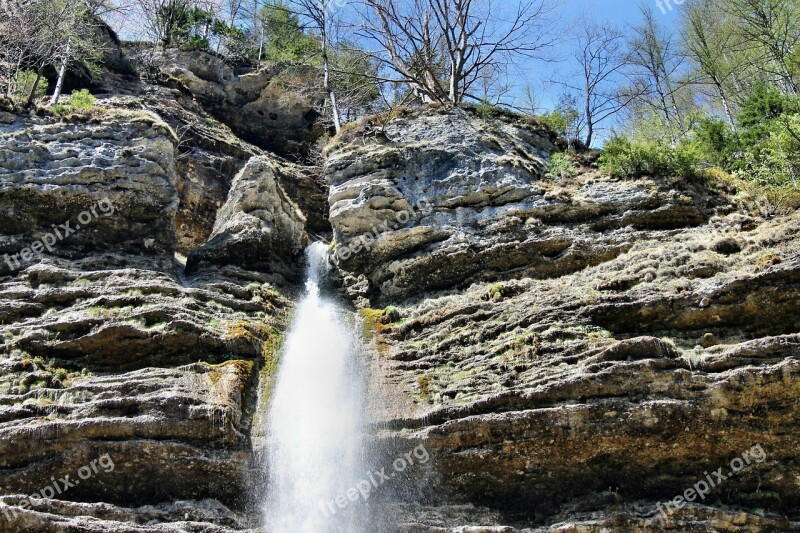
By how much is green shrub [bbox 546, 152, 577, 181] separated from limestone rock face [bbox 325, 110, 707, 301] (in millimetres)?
350

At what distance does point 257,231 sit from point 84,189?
4803 millimetres

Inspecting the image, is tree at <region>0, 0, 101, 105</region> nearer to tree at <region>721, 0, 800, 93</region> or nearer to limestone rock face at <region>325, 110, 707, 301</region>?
limestone rock face at <region>325, 110, 707, 301</region>

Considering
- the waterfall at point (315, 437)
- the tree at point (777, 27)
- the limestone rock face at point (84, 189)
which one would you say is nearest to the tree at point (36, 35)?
the limestone rock face at point (84, 189)

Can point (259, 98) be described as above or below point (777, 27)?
above

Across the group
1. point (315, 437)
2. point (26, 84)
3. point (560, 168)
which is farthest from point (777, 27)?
point (26, 84)

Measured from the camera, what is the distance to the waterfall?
1179cm

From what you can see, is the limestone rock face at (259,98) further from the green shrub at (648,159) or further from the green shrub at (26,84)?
the green shrub at (648,159)

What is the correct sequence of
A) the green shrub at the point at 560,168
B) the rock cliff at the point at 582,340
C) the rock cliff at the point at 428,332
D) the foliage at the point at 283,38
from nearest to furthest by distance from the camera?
the rock cliff at the point at 582,340, the rock cliff at the point at 428,332, the green shrub at the point at 560,168, the foliage at the point at 283,38

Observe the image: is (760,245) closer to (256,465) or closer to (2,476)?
(256,465)

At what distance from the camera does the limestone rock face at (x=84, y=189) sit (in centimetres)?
1717

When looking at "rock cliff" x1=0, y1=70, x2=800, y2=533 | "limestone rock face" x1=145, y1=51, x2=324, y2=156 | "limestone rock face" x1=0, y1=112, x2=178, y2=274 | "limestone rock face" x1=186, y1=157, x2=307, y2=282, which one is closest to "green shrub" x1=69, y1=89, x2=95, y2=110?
"rock cliff" x1=0, y1=70, x2=800, y2=533

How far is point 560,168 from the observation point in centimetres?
1939

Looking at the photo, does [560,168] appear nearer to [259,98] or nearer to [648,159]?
[648,159]

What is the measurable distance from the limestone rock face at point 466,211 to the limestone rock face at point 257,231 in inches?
77.0
